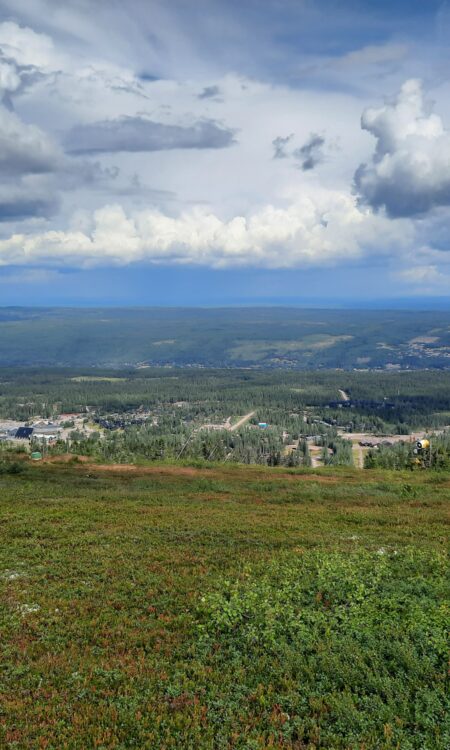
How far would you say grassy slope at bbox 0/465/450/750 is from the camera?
1219 centimetres

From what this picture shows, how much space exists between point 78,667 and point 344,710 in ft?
25.9

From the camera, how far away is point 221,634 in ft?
54.2

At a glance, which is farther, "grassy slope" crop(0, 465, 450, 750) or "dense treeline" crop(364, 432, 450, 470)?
"dense treeline" crop(364, 432, 450, 470)

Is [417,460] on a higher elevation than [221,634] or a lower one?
lower

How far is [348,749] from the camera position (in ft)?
36.9

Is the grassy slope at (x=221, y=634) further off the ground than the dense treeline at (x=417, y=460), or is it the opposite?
the grassy slope at (x=221, y=634)

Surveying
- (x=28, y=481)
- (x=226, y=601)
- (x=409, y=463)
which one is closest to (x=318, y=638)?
(x=226, y=601)

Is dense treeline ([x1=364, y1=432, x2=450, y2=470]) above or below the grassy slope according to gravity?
below

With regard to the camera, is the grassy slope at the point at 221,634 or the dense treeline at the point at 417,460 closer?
the grassy slope at the point at 221,634

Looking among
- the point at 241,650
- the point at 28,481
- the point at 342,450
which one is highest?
the point at 241,650

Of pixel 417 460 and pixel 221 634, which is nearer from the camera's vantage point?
pixel 221 634

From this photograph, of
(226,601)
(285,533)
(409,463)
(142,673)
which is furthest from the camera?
(409,463)

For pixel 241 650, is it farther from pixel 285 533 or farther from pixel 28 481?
pixel 28 481

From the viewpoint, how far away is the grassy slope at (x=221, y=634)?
12.2 m
